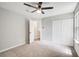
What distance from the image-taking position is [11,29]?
343 cm

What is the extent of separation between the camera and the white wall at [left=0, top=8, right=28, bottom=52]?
298 centimetres

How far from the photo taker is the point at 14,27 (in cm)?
363

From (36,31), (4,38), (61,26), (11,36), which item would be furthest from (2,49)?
(36,31)

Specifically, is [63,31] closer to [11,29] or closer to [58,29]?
[58,29]

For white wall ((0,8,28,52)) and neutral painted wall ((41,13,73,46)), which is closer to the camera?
white wall ((0,8,28,52))

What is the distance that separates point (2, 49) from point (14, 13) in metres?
1.87

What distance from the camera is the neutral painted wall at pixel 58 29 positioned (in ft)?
13.9

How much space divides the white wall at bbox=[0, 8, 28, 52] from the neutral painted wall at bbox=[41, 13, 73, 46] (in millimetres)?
1820

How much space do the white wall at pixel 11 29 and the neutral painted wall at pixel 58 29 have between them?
182 centimetres

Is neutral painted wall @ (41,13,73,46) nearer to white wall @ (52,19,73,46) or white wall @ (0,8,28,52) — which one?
white wall @ (52,19,73,46)

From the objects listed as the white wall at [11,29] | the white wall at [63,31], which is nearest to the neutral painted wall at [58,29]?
the white wall at [63,31]

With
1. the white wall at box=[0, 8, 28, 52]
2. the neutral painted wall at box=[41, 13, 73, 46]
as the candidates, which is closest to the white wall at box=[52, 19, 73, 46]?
the neutral painted wall at box=[41, 13, 73, 46]

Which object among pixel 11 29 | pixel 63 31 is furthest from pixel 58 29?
pixel 11 29

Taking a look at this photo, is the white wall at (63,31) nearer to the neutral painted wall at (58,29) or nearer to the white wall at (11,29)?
the neutral painted wall at (58,29)
